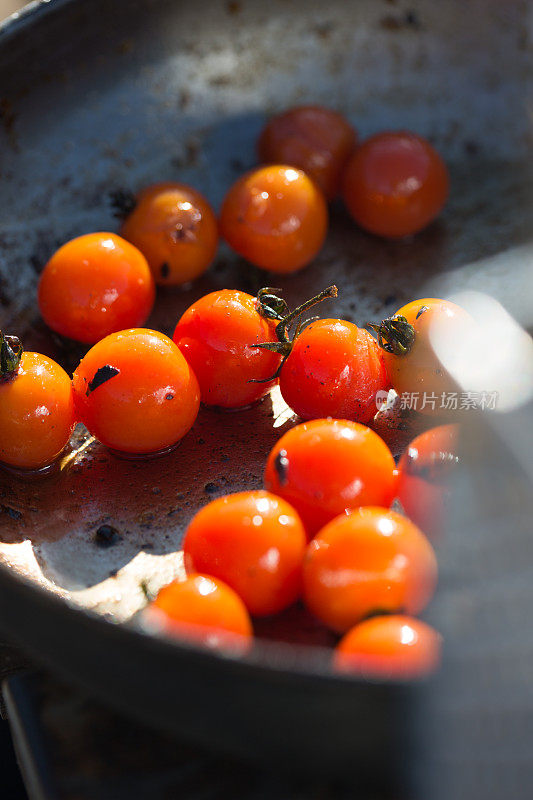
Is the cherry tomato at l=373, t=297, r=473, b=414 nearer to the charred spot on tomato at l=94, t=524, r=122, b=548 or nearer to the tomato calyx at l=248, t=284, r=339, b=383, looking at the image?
the tomato calyx at l=248, t=284, r=339, b=383

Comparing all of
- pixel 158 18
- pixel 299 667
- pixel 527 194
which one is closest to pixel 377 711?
pixel 299 667

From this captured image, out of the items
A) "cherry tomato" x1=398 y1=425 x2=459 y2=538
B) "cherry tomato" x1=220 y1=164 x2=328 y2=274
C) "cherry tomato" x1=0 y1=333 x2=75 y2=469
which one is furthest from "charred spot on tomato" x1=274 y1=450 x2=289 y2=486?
"cherry tomato" x1=220 y1=164 x2=328 y2=274

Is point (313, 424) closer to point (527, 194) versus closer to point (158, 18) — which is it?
point (527, 194)

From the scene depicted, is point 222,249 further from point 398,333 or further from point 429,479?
point 429,479

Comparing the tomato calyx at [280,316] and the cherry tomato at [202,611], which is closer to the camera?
the cherry tomato at [202,611]

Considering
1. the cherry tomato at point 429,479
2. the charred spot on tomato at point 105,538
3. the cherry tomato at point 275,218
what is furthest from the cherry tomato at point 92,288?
the cherry tomato at point 429,479

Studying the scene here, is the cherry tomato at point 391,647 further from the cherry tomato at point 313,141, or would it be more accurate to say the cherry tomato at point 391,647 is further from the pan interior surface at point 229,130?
the cherry tomato at point 313,141
